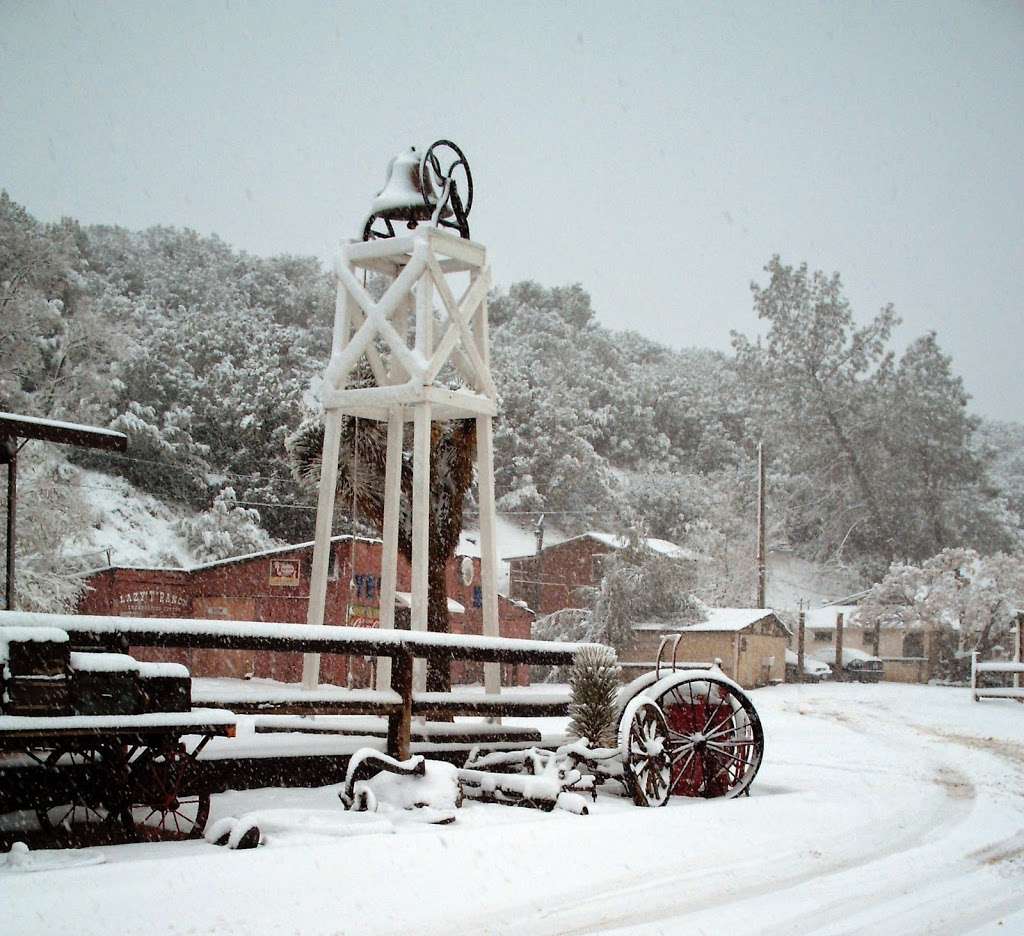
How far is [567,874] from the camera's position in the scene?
6.34 m

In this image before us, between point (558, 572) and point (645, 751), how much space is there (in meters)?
39.1

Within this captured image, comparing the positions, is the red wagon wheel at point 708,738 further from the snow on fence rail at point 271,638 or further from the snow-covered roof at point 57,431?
the snow-covered roof at point 57,431

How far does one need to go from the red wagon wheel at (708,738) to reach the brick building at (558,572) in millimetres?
36528

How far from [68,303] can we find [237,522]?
32.8 ft

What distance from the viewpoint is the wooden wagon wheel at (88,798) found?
648 cm

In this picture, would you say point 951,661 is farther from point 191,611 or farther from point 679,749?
point 679,749

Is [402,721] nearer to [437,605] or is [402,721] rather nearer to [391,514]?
[391,514]

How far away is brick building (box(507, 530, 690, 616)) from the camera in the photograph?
156ft

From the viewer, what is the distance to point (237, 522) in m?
40.5

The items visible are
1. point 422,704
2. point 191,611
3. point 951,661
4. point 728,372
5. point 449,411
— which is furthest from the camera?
point 728,372

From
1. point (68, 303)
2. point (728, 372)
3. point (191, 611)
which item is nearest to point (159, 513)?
point (68, 303)

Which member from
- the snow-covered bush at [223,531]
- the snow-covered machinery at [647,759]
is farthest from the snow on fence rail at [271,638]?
the snow-covered bush at [223,531]


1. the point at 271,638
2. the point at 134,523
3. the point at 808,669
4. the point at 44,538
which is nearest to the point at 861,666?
the point at 808,669

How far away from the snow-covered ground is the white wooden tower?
3.64 metres
